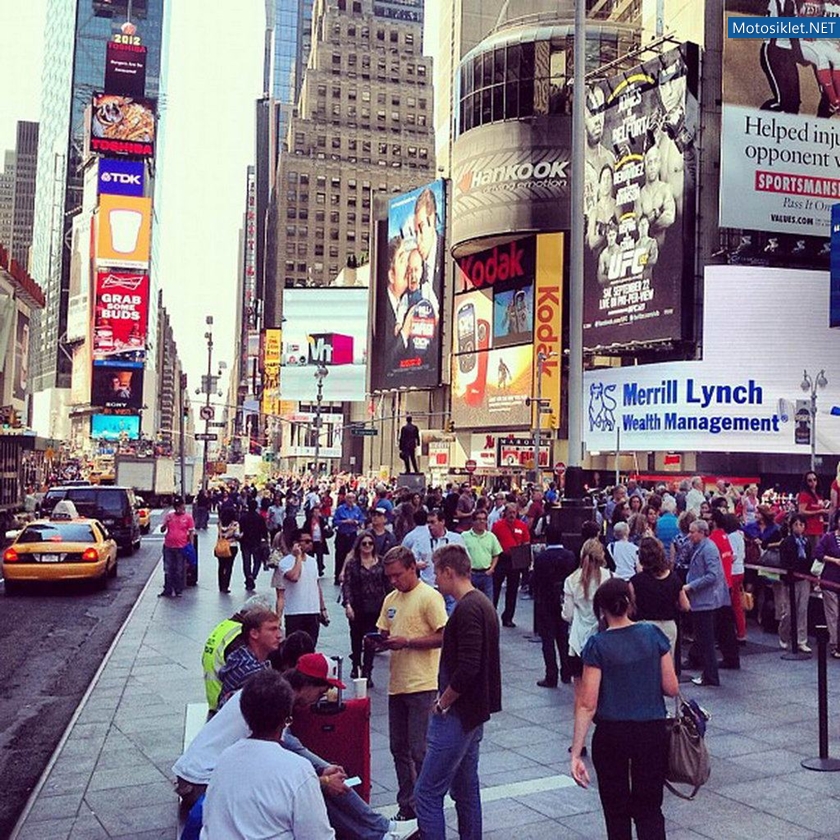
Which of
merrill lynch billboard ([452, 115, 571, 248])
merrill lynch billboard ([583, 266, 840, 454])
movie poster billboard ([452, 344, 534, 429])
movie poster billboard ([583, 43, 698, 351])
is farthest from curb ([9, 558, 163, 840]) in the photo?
merrill lynch billboard ([452, 115, 571, 248])

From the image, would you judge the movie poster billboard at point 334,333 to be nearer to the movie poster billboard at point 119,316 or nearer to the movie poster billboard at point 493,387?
the movie poster billboard at point 119,316

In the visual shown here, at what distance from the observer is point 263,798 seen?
11.9 feet

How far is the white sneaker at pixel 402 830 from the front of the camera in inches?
210

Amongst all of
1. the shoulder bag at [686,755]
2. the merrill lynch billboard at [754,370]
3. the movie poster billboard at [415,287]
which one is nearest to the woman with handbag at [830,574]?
the shoulder bag at [686,755]

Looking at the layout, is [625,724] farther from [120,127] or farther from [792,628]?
[120,127]

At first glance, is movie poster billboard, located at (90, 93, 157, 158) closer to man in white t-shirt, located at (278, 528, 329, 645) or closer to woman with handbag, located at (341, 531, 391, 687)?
man in white t-shirt, located at (278, 528, 329, 645)

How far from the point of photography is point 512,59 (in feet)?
202

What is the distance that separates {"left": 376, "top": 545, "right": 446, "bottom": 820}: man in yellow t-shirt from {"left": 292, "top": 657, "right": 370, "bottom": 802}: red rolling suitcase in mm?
638

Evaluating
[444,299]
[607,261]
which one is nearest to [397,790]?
[607,261]

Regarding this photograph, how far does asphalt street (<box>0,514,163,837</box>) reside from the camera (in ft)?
27.9

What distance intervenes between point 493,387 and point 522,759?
56.3 metres

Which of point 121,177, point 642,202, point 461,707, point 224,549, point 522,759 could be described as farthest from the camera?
point 121,177

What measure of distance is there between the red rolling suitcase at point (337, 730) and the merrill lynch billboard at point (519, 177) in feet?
178

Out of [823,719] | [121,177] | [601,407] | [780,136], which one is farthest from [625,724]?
[121,177]
